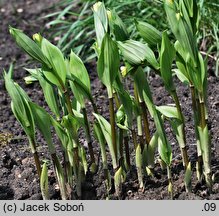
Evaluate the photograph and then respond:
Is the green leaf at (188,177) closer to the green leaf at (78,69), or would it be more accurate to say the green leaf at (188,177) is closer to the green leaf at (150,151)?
the green leaf at (150,151)

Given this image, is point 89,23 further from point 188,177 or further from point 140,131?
point 188,177

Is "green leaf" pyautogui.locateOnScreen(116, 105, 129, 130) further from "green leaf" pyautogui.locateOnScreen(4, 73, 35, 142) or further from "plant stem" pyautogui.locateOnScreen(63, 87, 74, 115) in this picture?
"green leaf" pyautogui.locateOnScreen(4, 73, 35, 142)

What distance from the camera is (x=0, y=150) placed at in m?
3.34

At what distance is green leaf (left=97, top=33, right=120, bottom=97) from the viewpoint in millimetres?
2475

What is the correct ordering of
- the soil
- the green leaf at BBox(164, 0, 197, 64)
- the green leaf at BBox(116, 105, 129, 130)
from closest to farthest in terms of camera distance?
the green leaf at BBox(164, 0, 197, 64) → the green leaf at BBox(116, 105, 129, 130) → the soil

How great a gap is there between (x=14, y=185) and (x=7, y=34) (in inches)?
88.0

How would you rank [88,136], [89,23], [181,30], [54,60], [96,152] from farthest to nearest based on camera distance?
[89,23] → [96,152] → [88,136] → [54,60] → [181,30]

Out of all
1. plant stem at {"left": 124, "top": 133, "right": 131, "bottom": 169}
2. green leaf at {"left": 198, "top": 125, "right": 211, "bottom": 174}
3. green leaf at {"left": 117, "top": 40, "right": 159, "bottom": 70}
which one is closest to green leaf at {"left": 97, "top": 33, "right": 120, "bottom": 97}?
green leaf at {"left": 117, "top": 40, "right": 159, "bottom": 70}

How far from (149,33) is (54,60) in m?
0.37

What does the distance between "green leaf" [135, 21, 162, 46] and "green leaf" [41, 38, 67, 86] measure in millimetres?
311

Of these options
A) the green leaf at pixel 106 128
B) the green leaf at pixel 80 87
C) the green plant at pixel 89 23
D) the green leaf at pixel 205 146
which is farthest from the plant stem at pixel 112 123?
the green plant at pixel 89 23

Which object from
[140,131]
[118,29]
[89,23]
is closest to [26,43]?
[118,29]

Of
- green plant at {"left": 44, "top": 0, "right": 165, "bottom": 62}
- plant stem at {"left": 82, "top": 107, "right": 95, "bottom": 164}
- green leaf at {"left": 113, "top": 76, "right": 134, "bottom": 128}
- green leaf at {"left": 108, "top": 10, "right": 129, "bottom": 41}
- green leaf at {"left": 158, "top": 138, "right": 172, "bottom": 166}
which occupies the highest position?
green plant at {"left": 44, "top": 0, "right": 165, "bottom": 62}

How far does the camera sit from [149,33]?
8.38ft
